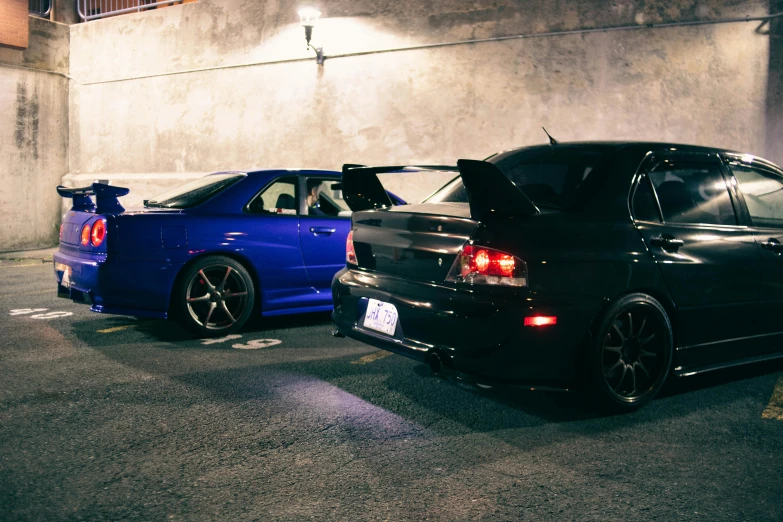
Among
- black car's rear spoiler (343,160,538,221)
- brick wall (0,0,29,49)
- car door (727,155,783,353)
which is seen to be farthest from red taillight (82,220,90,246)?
brick wall (0,0,29,49)

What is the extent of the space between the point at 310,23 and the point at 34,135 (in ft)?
20.2

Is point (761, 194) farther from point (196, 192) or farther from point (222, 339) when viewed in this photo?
point (196, 192)

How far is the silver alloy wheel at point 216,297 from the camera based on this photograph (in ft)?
20.4

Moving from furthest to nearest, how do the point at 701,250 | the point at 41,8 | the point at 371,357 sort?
the point at 41,8 → the point at 371,357 → the point at 701,250

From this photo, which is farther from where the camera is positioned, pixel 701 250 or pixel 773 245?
pixel 773 245

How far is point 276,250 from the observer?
21.3 feet

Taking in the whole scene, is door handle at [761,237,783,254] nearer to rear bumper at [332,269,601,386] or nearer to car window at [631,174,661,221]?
car window at [631,174,661,221]

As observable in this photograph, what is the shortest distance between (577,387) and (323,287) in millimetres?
3120

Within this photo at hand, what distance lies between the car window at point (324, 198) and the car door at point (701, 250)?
3051mm

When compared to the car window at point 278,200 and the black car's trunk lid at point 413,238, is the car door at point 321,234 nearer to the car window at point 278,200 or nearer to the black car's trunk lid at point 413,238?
the car window at point 278,200

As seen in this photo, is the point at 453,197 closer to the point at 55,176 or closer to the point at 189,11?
the point at 189,11

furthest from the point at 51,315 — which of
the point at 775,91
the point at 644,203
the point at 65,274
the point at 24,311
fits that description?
the point at 775,91

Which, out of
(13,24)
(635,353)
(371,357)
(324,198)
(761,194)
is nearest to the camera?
(635,353)

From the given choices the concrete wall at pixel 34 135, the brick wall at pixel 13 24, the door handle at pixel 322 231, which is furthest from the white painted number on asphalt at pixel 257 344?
the brick wall at pixel 13 24
